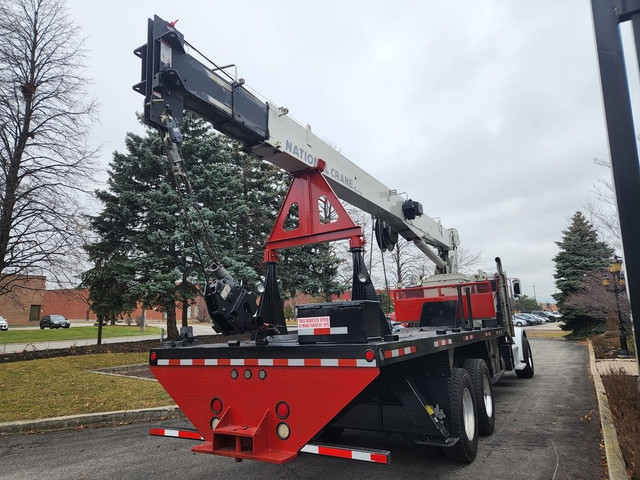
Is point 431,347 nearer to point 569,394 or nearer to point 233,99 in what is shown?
point 233,99

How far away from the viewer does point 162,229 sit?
707 inches

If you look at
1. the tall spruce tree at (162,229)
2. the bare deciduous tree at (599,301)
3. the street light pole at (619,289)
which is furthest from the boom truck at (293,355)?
the bare deciduous tree at (599,301)

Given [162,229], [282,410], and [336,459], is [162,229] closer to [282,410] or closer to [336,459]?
[336,459]

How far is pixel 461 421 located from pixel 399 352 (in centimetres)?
152

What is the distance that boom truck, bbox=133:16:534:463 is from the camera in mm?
3541

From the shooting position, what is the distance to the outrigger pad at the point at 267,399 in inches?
135

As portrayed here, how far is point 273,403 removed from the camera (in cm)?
372

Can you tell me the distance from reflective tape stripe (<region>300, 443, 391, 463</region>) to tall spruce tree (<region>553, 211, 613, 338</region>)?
81.4 ft

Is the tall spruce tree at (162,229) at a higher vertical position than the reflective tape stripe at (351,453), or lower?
higher

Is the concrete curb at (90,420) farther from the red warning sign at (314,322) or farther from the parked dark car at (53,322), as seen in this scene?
the parked dark car at (53,322)

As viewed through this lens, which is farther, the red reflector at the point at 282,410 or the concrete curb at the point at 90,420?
the concrete curb at the point at 90,420

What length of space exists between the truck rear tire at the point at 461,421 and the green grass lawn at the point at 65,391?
514 centimetres

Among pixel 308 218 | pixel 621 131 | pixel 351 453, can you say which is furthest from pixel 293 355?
pixel 621 131

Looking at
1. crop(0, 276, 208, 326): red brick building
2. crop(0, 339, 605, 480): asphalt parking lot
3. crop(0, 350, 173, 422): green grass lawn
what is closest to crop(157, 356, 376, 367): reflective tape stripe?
crop(0, 339, 605, 480): asphalt parking lot
